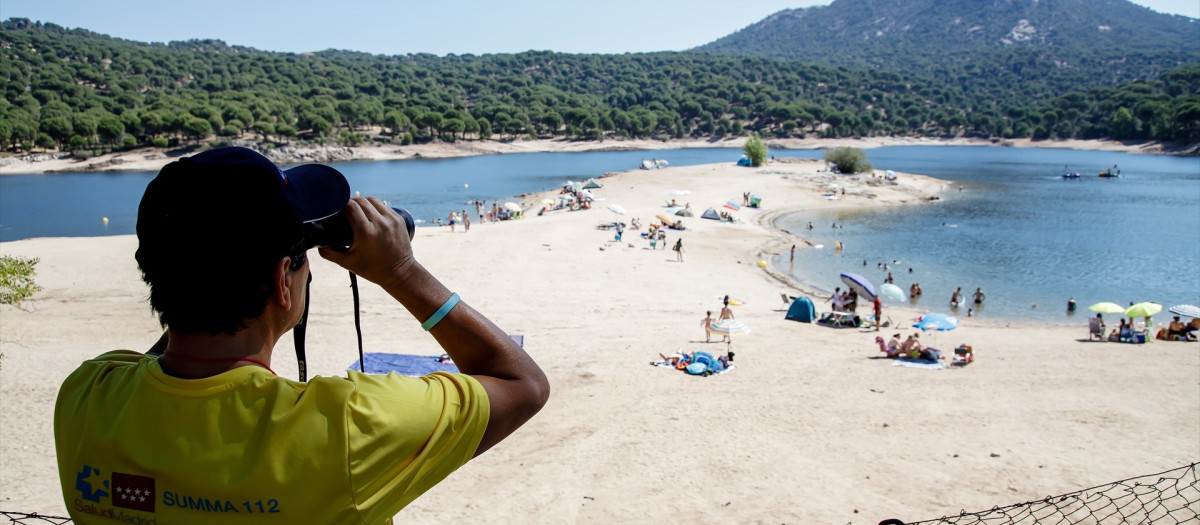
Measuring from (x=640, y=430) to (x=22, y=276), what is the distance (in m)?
11.1

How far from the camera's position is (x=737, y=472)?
8.45 meters

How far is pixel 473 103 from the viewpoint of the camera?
150 meters

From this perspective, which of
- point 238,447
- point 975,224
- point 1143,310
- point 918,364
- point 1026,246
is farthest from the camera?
point 975,224

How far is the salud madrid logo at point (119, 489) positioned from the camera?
1246 millimetres

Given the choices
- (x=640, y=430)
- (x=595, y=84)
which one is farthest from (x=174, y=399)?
(x=595, y=84)

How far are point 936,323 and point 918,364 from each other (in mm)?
4736

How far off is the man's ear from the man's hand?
9 cm

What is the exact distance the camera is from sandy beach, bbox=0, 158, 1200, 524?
775 cm

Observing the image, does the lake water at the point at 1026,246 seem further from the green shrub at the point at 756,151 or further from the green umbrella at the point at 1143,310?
the green shrub at the point at 756,151

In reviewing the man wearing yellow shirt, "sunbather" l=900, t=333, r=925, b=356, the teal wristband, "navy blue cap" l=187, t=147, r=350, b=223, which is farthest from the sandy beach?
"navy blue cap" l=187, t=147, r=350, b=223

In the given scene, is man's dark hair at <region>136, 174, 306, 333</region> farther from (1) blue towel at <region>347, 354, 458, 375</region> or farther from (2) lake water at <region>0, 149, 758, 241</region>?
(2) lake water at <region>0, 149, 758, 241</region>

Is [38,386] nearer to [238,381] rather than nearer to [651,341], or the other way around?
[651,341]

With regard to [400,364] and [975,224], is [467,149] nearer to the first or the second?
[975,224]

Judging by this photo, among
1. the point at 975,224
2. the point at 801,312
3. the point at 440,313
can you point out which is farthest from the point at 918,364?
the point at 975,224
